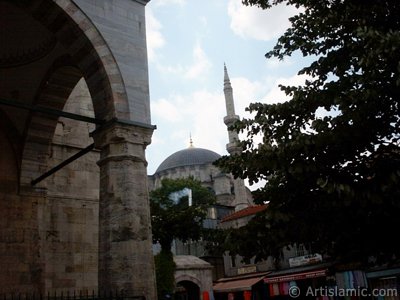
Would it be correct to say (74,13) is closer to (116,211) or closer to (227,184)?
(116,211)

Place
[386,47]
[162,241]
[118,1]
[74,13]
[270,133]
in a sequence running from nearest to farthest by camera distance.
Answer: [386,47] → [270,133] → [74,13] → [118,1] → [162,241]

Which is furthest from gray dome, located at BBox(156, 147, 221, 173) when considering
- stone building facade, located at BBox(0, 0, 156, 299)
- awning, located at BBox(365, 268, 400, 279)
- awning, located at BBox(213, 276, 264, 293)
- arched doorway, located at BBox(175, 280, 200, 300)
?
stone building facade, located at BBox(0, 0, 156, 299)

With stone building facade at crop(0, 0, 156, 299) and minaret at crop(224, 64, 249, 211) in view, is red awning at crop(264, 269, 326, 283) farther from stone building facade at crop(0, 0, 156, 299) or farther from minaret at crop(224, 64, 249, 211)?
minaret at crop(224, 64, 249, 211)

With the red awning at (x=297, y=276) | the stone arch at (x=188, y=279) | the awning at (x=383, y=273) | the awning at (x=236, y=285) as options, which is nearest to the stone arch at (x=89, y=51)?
the awning at (x=383, y=273)

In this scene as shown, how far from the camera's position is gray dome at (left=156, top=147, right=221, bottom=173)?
51250mm

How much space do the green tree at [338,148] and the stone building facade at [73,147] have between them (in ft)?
5.87

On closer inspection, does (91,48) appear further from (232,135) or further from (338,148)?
(232,135)

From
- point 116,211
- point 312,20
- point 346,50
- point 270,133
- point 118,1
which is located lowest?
point 116,211

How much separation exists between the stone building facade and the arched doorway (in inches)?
532

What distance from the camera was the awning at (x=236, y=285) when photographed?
2083 centimetres

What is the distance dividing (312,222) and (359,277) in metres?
13.1

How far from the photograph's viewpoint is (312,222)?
4.79 meters

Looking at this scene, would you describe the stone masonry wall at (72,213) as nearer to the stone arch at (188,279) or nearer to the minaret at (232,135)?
the stone arch at (188,279)

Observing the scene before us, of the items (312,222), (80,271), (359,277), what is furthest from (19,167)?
(359,277)
